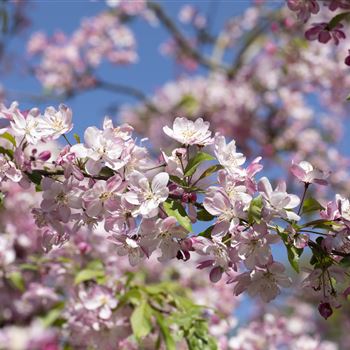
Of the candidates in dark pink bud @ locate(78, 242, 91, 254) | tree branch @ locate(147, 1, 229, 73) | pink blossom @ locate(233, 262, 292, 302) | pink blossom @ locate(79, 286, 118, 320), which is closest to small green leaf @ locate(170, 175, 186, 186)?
pink blossom @ locate(233, 262, 292, 302)

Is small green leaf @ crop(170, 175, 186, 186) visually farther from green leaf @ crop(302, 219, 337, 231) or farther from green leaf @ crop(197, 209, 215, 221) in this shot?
green leaf @ crop(302, 219, 337, 231)

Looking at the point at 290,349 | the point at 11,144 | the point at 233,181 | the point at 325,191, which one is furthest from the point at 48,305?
the point at 325,191

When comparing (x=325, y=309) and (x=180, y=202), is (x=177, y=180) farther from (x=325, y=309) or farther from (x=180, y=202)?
(x=325, y=309)

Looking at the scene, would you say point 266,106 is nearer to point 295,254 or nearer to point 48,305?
point 48,305

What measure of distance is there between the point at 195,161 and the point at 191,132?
78 mm

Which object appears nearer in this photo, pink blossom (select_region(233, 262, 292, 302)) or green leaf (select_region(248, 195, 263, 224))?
green leaf (select_region(248, 195, 263, 224))

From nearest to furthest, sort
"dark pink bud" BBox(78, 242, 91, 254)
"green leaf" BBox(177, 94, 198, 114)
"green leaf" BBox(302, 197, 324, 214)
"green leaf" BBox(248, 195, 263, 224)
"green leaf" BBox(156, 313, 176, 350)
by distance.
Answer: "green leaf" BBox(248, 195, 263, 224) → "green leaf" BBox(302, 197, 324, 214) → "green leaf" BBox(156, 313, 176, 350) → "dark pink bud" BBox(78, 242, 91, 254) → "green leaf" BBox(177, 94, 198, 114)

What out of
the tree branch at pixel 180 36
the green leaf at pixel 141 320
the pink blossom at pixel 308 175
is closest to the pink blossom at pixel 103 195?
the pink blossom at pixel 308 175

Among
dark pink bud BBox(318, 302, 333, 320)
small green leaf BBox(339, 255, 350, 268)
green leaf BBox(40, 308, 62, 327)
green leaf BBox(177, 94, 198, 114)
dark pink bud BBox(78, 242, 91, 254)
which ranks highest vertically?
small green leaf BBox(339, 255, 350, 268)

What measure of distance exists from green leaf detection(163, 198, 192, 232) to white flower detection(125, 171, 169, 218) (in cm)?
2

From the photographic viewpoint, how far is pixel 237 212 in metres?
1.02

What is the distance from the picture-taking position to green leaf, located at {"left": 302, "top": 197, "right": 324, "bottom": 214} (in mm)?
1106

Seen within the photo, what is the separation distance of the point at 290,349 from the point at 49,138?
5.94ft

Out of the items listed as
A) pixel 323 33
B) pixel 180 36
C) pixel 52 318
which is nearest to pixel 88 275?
pixel 52 318
